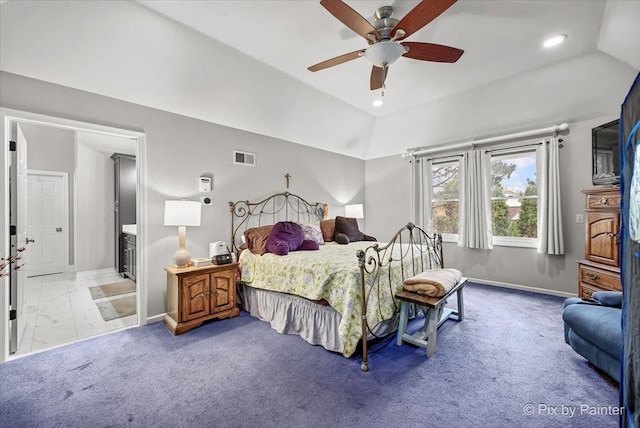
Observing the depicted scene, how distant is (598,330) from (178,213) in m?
3.82

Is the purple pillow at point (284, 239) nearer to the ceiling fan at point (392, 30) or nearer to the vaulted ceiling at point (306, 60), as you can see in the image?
the vaulted ceiling at point (306, 60)

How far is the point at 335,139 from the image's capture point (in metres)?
5.23

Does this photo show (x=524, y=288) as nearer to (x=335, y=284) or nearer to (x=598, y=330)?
Answer: (x=598, y=330)

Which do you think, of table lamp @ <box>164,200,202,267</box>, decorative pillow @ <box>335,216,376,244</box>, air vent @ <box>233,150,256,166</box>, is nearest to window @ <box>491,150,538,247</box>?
decorative pillow @ <box>335,216,376,244</box>

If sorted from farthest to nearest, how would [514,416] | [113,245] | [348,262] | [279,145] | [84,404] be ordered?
[113,245]
[279,145]
[348,262]
[84,404]
[514,416]

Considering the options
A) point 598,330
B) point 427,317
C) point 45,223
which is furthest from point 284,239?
point 45,223

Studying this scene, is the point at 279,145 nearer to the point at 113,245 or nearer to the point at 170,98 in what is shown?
the point at 170,98

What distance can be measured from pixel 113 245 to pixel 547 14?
7.64 metres

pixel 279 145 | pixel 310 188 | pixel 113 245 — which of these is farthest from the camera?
pixel 113 245

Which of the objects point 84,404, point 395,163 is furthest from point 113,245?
point 395,163

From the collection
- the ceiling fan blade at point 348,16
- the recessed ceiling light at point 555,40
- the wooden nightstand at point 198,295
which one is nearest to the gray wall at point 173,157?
the wooden nightstand at point 198,295

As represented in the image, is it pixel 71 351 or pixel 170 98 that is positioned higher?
pixel 170 98

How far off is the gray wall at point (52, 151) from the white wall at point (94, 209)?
189 millimetres

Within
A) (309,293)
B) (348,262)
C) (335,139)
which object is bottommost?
(309,293)
